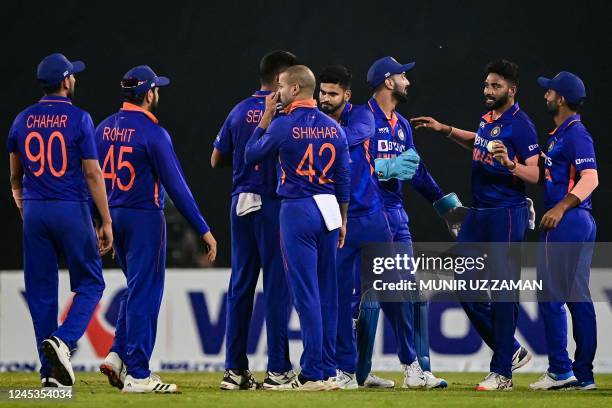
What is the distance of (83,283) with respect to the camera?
6.04 m

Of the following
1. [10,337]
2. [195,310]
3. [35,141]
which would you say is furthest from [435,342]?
[35,141]

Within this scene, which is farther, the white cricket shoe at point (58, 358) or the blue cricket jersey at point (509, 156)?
the blue cricket jersey at point (509, 156)

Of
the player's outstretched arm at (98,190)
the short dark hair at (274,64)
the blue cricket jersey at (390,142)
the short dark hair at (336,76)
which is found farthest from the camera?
the blue cricket jersey at (390,142)

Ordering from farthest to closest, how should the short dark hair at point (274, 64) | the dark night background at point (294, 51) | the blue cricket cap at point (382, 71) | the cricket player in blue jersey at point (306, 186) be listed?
the dark night background at point (294, 51)
the blue cricket cap at point (382, 71)
the short dark hair at point (274, 64)
the cricket player in blue jersey at point (306, 186)

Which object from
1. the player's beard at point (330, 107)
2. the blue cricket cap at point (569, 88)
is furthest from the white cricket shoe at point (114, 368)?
the blue cricket cap at point (569, 88)

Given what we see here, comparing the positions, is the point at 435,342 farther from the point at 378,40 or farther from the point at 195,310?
the point at 378,40

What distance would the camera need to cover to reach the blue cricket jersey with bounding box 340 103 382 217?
22.0 ft

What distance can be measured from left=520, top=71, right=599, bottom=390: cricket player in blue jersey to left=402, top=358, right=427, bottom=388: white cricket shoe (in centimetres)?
63

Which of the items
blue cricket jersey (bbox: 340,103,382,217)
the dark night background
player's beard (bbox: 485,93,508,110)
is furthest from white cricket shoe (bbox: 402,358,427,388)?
the dark night background

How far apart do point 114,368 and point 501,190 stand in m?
2.40

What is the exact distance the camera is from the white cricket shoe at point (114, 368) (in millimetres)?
6203

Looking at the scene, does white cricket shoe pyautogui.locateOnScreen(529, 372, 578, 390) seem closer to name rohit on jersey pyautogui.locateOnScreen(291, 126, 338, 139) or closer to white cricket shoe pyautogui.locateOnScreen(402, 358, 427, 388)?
white cricket shoe pyautogui.locateOnScreen(402, 358, 427, 388)

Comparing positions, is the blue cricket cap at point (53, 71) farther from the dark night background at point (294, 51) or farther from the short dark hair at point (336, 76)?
the dark night background at point (294, 51)

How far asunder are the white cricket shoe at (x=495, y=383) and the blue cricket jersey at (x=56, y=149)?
2419 mm
